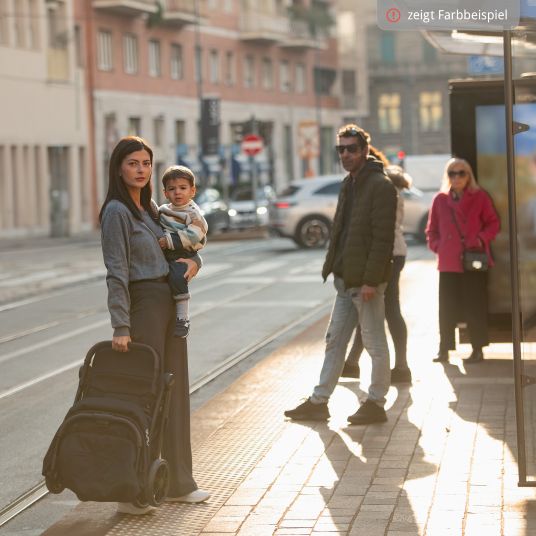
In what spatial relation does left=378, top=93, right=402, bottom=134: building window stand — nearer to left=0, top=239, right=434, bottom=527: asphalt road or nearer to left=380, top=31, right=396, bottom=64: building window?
left=380, top=31, right=396, bottom=64: building window

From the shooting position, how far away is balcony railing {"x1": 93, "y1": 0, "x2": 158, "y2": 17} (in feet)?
182

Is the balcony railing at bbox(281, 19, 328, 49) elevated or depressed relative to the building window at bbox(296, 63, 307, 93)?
elevated

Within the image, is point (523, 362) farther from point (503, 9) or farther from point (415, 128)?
point (415, 128)

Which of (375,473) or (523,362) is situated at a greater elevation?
(523,362)

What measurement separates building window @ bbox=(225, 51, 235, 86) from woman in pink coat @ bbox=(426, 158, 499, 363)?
183 feet

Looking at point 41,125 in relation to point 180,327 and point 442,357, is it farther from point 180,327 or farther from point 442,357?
point 180,327

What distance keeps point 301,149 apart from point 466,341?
1375 inches

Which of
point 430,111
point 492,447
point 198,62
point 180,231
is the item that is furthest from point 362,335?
point 430,111

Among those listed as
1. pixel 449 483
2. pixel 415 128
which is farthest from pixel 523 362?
pixel 415 128

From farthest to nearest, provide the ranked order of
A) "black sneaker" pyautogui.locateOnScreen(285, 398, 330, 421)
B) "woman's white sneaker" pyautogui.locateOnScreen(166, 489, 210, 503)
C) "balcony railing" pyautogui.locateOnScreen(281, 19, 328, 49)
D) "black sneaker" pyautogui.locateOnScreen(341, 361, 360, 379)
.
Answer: "balcony railing" pyautogui.locateOnScreen(281, 19, 328, 49), "black sneaker" pyautogui.locateOnScreen(341, 361, 360, 379), "black sneaker" pyautogui.locateOnScreen(285, 398, 330, 421), "woman's white sneaker" pyautogui.locateOnScreen(166, 489, 210, 503)

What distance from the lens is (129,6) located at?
185ft

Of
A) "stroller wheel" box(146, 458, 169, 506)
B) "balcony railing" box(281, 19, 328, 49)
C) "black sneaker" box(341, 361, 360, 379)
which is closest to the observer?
"stroller wheel" box(146, 458, 169, 506)

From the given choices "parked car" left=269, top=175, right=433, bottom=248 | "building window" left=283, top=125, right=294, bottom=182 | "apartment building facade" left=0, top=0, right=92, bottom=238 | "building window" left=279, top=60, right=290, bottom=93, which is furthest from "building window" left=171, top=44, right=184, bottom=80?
"parked car" left=269, top=175, right=433, bottom=248

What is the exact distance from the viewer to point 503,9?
22.7 ft
